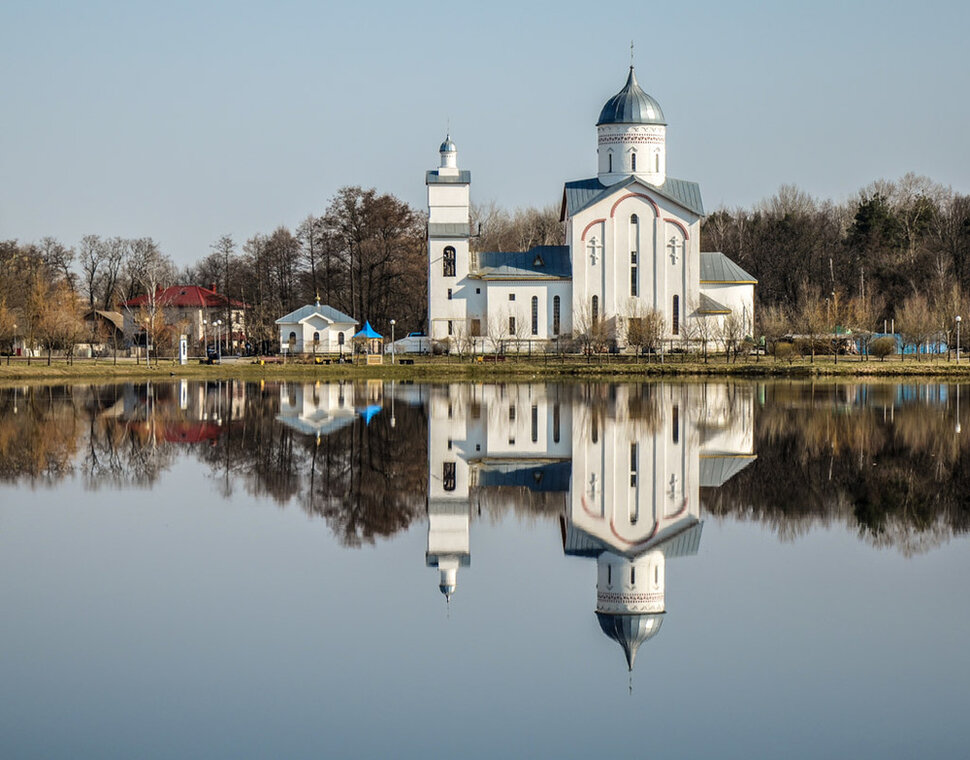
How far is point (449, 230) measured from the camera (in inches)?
2218

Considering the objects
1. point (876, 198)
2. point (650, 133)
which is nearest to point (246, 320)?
point (650, 133)

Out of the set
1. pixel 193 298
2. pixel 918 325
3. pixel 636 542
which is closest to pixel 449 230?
pixel 918 325

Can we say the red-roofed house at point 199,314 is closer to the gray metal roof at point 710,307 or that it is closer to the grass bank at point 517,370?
the grass bank at point 517,370

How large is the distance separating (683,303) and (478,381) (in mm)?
14293

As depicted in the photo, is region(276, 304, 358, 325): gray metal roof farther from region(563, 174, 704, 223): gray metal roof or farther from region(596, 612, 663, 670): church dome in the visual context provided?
region(596, 612, 663, 670): church dome

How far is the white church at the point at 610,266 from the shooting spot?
55094 mm

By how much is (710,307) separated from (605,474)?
38599 mm

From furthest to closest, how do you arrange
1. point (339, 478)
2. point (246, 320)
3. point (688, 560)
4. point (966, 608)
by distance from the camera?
1. point (246, 320)
2. point (339, 478)
3. point (688, 560)
4. point (966, 608)

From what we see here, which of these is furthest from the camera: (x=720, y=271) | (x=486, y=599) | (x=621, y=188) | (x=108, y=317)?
(x=108, y=317)

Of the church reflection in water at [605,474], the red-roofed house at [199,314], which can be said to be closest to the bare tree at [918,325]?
the church reflection in water at [605,474]

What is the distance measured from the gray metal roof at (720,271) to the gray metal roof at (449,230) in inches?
436

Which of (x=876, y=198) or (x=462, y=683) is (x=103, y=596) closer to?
(x=462, y=683)

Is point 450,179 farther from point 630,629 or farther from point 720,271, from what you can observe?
point 630,629

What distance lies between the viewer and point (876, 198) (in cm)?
7569
